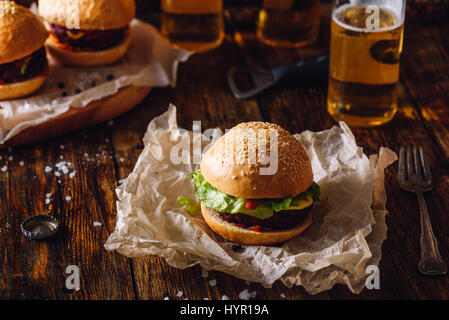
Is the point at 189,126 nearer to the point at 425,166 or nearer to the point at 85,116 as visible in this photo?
the point at 85,116

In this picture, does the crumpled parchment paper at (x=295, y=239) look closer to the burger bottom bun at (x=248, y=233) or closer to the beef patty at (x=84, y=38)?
the burger bottom bun at (x=248, y=233)

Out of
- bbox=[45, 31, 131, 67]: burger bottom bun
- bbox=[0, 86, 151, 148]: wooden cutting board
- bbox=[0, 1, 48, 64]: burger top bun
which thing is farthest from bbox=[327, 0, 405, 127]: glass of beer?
bbox=[0, 1, 48, 64]: burger top bun

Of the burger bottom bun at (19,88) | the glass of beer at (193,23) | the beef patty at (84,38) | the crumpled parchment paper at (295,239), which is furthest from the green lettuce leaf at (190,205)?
the glass of beer at (193,23)

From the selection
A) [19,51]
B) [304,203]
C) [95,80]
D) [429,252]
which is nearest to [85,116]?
[95,80]

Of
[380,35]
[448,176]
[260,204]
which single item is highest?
[380,35]

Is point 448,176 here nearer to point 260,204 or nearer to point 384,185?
point 384,185

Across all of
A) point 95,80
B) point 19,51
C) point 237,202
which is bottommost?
point 95,80

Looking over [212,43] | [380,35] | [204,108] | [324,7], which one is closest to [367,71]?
[380,35]
